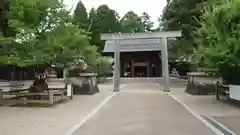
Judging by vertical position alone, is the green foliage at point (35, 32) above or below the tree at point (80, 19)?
below

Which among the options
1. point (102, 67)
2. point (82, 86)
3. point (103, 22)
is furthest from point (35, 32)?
point (103, 22)

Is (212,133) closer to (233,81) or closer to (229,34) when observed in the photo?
(229,34)

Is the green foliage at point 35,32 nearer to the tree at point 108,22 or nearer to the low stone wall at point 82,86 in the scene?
the low stone wall at point 82,86

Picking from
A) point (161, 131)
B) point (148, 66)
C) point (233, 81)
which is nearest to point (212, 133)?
point (161, 131)

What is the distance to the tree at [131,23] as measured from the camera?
271 ft

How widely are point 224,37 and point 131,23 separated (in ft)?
231

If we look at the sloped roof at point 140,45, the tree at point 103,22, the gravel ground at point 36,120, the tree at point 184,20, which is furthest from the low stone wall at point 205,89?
the tree at point 103,22

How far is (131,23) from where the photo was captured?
85375mm

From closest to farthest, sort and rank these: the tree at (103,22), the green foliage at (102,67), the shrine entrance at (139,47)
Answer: the shrine entrance at (139,47) < the green foliage at (102,67) < the tree at (103,22)

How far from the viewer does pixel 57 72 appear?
5300 centimetres

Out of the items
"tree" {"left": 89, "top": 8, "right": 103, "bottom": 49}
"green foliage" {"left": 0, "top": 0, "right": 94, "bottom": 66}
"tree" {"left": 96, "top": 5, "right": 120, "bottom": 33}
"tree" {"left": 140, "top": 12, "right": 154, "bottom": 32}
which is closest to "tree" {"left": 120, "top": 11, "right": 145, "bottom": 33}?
"tree" {"left": 140, "top": 12, "right": 154, "bottom": 32}

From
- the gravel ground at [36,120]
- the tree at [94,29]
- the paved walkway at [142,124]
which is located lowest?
the paved walkway at [142,124]

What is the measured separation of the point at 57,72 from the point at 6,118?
41391mm

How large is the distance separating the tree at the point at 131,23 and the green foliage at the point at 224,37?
6456 cm
